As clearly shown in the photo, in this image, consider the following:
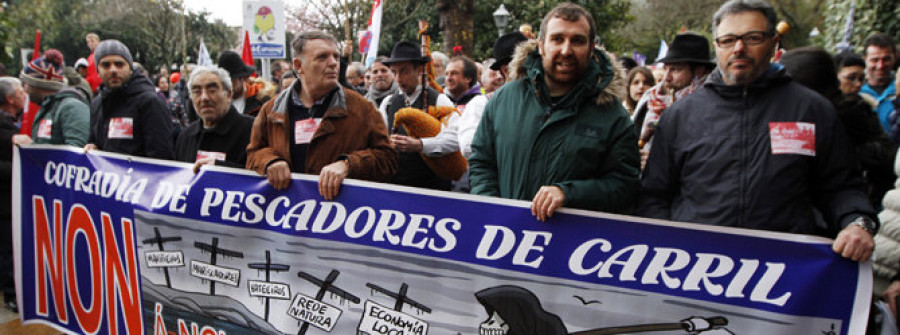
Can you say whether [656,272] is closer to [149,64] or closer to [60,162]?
[60,162]

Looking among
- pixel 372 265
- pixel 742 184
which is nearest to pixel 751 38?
pixel 742 184

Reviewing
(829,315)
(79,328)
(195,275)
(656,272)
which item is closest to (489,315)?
(656,272)

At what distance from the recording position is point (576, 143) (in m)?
2.51

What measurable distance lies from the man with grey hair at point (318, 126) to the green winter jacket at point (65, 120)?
2.34 m

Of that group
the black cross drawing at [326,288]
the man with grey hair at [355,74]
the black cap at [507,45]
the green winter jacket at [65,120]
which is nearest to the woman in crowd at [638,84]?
the black cap at [507,45]

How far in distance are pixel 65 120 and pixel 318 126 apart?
9.25 ft

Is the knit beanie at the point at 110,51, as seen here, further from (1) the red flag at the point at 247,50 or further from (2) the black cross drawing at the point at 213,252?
(1) the red flag at the point at 247,50

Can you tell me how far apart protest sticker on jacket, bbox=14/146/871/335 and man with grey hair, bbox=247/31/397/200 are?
0.21m

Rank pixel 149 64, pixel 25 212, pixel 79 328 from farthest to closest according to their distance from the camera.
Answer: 1. pixel 149 64
2. pixel 25 212
3. pixel 79 328

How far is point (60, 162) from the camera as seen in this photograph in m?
3.98

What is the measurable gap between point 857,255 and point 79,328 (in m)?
4.03

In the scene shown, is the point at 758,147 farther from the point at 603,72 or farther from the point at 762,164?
the point at 603,72

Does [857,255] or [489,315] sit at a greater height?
[857,255]

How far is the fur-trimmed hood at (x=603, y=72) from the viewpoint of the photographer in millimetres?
2555
